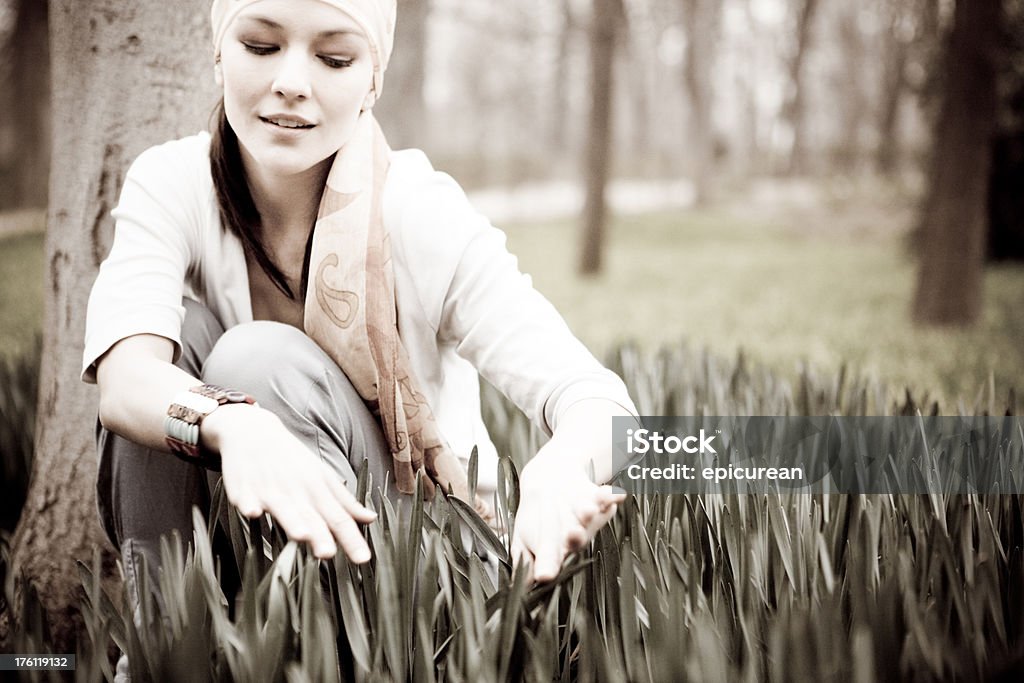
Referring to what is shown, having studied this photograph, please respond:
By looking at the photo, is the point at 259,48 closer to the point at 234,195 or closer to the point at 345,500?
the point at 234,195

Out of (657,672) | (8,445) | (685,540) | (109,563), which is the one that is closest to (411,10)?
(8,445)

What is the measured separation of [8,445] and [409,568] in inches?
54.9

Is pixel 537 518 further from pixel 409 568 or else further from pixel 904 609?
pixel 904 609

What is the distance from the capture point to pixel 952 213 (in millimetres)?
5184

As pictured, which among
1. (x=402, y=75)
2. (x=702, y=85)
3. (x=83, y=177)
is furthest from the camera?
(x=702, y=85)

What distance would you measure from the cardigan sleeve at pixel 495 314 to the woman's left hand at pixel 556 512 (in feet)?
0.44

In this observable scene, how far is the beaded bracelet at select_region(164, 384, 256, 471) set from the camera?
3.67 ft

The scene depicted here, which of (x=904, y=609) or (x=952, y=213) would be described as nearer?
(x=904, y=609)

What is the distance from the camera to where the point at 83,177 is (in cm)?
172

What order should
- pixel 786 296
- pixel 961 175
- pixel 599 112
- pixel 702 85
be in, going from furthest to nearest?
pixel 702 85
pixel 599 112
pixel 786 296
pixel 961 175

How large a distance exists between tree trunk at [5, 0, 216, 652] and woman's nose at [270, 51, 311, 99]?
22.6 inches

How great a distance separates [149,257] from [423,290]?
419 mm

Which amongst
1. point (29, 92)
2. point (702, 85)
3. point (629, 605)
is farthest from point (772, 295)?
point (29, 92)

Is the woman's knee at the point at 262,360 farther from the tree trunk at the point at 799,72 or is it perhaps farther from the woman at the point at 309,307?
the tree trunk at the point at 799,72
